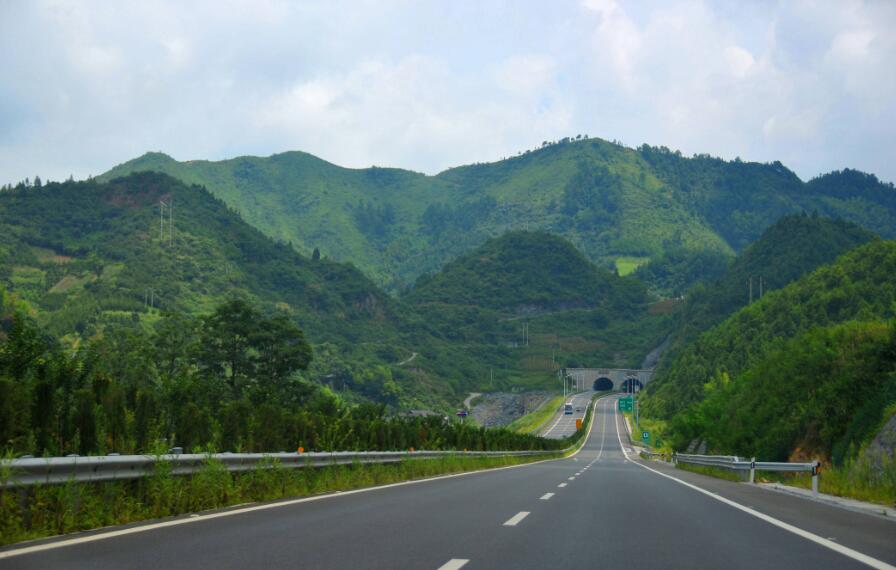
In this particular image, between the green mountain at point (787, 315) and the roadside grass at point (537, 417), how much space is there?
770 inches

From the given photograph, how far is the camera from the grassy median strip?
8.86 metres

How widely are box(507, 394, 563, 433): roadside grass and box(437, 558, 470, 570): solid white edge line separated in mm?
135377

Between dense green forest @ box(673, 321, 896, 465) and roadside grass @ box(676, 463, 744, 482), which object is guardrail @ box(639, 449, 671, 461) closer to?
roadside grass @ box(676, 463, 744, 482)

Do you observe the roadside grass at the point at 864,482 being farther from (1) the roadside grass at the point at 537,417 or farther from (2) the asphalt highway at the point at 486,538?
(1) the roadside grass at the point at 537,417

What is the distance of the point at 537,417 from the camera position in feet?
556

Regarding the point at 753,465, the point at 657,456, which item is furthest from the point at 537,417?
the point at 753,465

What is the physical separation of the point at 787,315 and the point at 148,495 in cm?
14047

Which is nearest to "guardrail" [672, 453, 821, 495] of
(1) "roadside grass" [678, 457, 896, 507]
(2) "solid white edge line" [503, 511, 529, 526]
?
(1) "roadside grass" [678, 457, 896, 507]

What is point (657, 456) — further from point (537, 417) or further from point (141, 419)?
point (537, 417)

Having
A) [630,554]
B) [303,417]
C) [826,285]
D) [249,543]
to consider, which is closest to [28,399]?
[249,543]

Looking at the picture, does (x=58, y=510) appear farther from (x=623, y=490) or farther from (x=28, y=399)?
(x=623, y=490)

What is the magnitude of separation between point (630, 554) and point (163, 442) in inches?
244

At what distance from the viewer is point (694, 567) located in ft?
26.0

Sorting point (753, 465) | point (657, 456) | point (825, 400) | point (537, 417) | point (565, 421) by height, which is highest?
point (825, 400)
